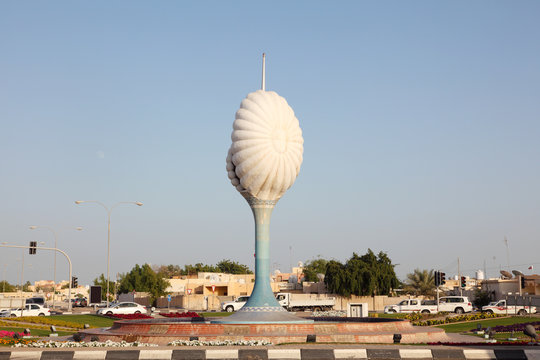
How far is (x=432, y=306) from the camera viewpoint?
54.2 metres

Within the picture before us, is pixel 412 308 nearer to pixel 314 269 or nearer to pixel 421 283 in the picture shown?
pixel 421 283

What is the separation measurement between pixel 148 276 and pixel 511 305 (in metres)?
49.8

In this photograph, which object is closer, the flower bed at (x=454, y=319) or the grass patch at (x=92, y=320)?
the flower bed at (x=454, y=319)

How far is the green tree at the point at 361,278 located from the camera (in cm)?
7512

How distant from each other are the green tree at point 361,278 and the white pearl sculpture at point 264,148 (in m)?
44.0

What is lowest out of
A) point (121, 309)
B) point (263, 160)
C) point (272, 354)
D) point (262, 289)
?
point (121, 309)

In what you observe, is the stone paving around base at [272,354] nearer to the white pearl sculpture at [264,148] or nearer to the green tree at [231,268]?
the white pearl sculpture at [264,148]

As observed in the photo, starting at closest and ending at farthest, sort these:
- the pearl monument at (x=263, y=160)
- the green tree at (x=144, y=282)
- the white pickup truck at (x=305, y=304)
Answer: the pearl monument at (x=263, y=160), the white pickup truck at (x=305, y=304), the green tree at (x=144, y=282)

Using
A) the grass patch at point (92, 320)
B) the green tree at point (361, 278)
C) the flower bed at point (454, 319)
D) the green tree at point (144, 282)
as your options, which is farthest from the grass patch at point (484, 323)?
the green tree at point (144, 282)

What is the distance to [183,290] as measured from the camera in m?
99.1

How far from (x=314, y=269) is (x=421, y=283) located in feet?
125

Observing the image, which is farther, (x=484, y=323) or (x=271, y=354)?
(x=484, y=323)

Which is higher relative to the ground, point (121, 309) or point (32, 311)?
point (121, 309)

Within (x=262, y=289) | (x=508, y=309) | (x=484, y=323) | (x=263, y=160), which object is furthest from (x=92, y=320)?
(x=508, y=309)
